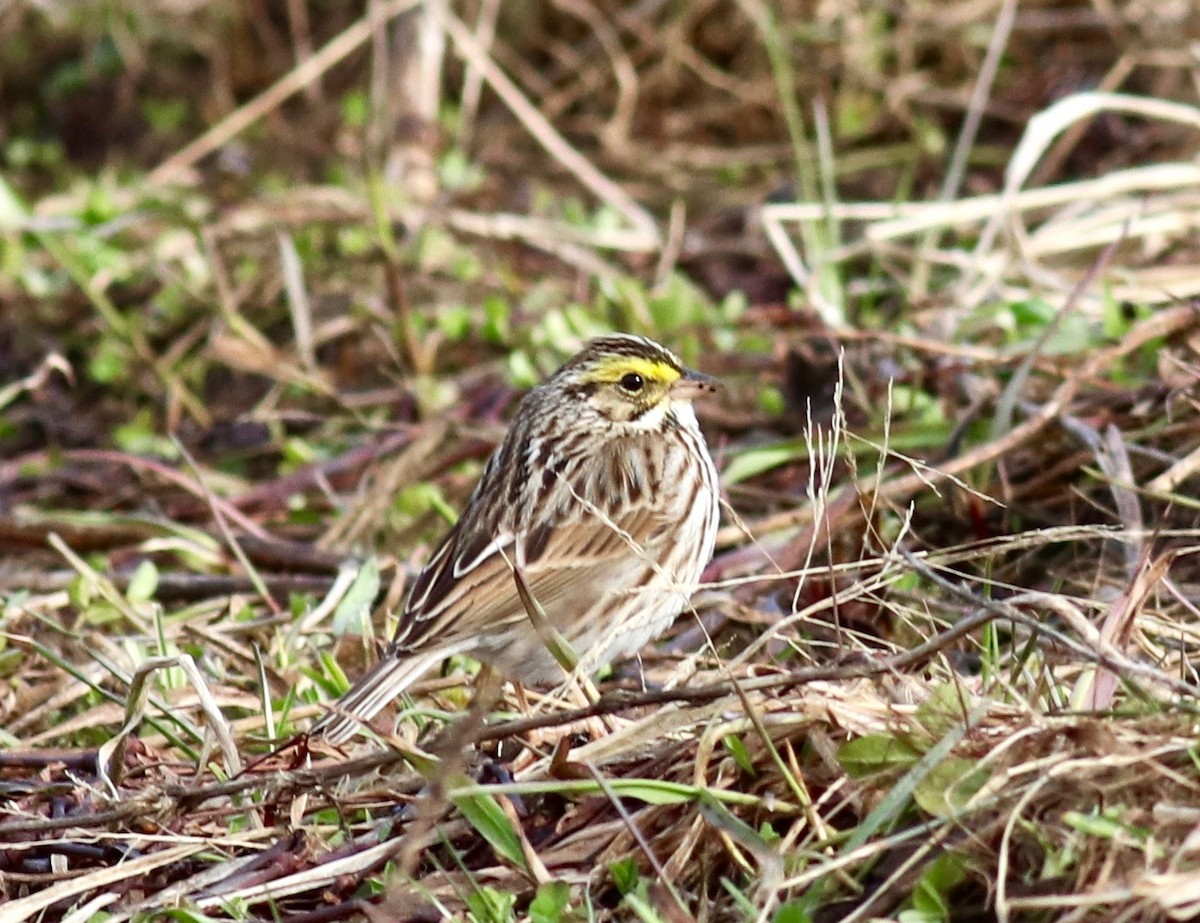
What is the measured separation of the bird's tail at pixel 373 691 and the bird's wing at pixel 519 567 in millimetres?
89

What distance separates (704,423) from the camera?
6016mm

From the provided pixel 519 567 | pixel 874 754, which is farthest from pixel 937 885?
pixel 519 567

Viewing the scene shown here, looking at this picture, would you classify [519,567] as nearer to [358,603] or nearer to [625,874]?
[358,603]

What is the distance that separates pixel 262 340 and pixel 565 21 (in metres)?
3.16

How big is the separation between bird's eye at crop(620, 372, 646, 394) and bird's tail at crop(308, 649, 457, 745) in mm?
1015

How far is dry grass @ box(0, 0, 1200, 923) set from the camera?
124 inches

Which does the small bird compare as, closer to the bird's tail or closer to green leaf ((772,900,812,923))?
the bird's tail

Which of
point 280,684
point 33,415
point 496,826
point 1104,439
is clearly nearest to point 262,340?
point 33,415

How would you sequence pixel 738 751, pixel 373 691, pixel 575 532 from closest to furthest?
pixel 738 751 < pixel 373 691 < pixel 575 532

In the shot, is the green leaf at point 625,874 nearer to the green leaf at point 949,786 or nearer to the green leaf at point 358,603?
the green leaf at point 949,786

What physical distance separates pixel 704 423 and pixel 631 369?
119 cm

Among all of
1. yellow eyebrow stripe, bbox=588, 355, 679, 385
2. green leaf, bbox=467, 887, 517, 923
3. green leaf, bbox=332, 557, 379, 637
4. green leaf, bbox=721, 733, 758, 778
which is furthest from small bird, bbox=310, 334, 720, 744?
green leaf, bbox=467, 887, 517, 923

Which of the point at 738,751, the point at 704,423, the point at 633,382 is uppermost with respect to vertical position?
the point at 633,382

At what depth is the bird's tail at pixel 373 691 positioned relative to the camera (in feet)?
12.4
